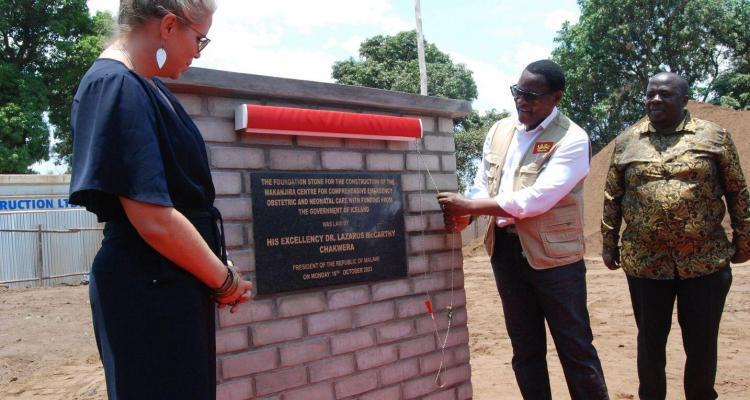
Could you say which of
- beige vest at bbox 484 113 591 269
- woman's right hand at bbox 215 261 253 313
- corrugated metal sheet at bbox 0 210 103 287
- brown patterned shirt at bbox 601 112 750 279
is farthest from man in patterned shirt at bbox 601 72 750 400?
corrugated metal sheet at bbox 0 210 103 287

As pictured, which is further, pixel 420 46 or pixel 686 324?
pixel 420 46

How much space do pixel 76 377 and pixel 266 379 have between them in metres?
3.99

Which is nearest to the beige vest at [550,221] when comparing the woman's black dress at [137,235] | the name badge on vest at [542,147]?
the name badge on vest at [542,147]

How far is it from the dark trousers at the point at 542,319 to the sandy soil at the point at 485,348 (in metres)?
1.14

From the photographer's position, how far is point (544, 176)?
2.80 m

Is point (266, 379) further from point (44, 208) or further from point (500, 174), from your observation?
point (44, 208)

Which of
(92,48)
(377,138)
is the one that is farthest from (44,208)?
(377,138)

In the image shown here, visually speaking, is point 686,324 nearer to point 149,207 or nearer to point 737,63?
point 149,207

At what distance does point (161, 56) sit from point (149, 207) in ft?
1.39

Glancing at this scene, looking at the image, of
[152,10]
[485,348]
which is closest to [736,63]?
[485,348]

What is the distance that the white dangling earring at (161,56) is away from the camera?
162 cm

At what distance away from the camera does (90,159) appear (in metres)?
1.43

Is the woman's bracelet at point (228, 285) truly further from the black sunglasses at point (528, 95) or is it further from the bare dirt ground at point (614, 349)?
the bare dirt ground at point (614, 349)

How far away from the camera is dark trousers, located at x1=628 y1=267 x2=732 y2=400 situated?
3.07 m
